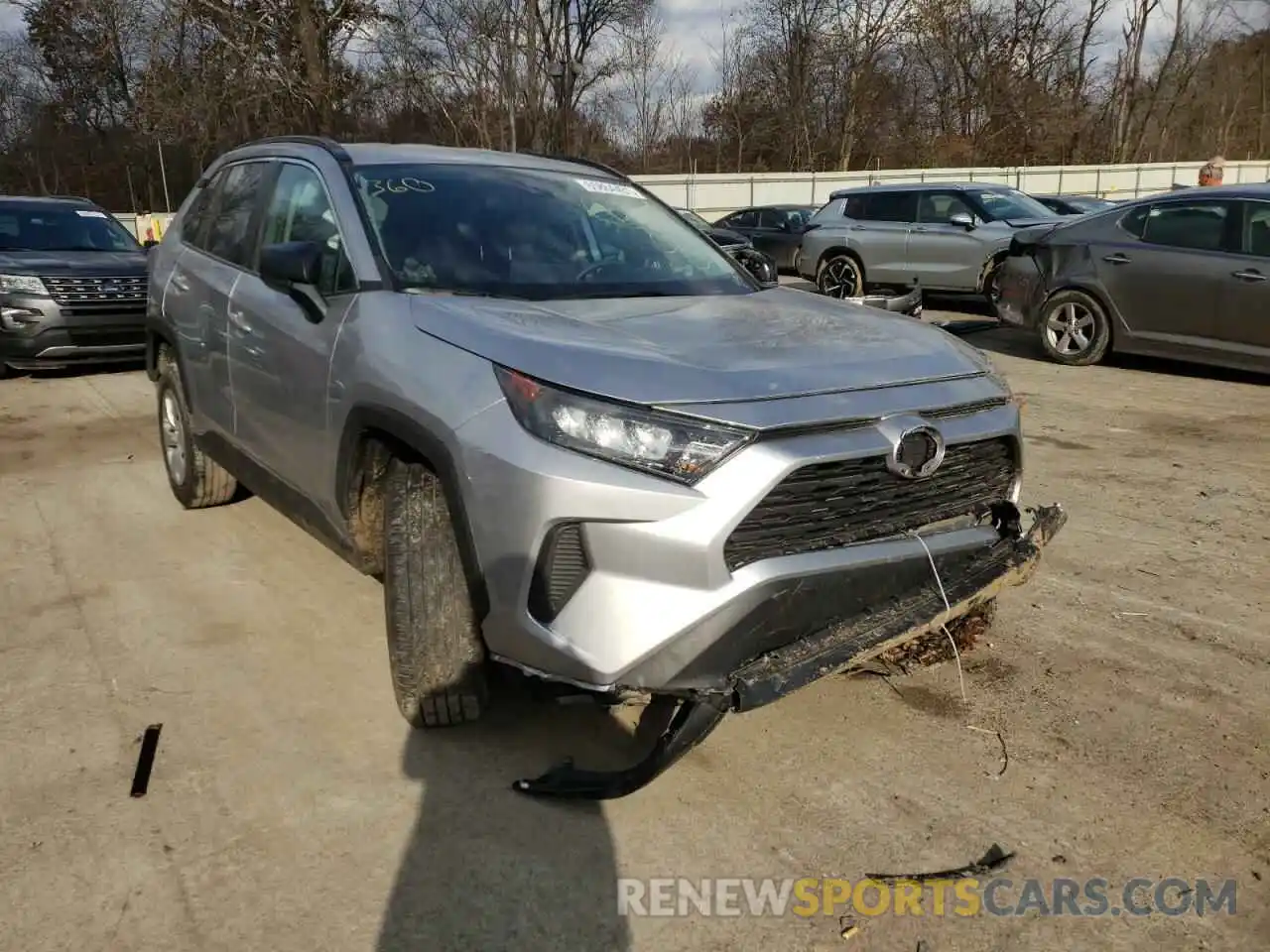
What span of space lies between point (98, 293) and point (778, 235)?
43.3 ft

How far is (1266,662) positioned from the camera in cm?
349

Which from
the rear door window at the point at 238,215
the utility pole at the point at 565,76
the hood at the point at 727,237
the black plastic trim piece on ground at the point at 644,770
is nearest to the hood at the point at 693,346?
the black plastic trim piece on ground at the point at 644,770

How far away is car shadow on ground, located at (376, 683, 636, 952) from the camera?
2283 mm

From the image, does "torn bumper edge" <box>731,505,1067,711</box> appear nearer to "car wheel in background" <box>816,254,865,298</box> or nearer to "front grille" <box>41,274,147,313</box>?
"front grille" <box>41,274,147,313</box>

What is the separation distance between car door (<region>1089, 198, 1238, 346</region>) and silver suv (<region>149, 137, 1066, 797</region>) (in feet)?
19.2

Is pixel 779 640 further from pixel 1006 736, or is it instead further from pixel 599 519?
pixel 1006 736

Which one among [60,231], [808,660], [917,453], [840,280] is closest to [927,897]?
[808,660]

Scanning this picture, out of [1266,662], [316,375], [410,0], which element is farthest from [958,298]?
[410,0]

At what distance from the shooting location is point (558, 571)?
94.3 inches

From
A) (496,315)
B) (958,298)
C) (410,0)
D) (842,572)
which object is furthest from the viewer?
(410,0)

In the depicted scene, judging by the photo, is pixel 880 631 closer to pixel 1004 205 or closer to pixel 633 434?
pixel 633 434

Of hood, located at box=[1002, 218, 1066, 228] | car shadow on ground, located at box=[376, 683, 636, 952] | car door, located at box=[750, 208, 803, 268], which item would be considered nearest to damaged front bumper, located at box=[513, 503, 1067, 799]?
car shadow on ground, located at box=[376, 683, 636, 952]

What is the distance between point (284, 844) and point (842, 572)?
1.57 m

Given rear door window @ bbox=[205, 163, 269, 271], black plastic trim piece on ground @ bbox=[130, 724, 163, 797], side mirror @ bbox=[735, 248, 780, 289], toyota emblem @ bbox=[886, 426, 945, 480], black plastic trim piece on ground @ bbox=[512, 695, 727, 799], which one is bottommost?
black plastic trim piece on ground @ bbox=[130, 724, 163, 797]
